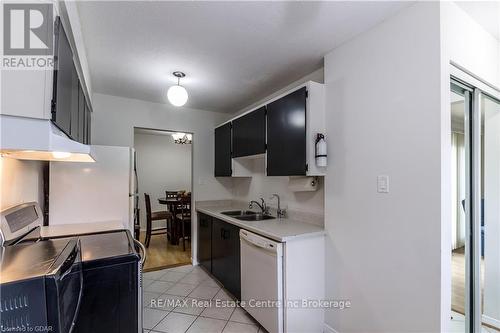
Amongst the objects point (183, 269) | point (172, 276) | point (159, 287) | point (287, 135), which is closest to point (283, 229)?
point (287, 135)

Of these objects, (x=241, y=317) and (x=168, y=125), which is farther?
(x=168, y=125)

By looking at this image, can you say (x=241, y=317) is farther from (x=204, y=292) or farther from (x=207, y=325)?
(x=204, y=292)

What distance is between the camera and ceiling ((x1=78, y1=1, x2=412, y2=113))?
1546 millimetres

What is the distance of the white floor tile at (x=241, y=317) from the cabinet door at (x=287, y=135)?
140 cm

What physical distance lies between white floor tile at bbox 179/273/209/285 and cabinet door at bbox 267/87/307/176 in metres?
1.77

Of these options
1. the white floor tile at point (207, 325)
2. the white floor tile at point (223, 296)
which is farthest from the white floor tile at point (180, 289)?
the white floor tile at point (207, 325)

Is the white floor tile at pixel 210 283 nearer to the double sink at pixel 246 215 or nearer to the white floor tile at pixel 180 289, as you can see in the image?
the white floor tile at pixel 180 289

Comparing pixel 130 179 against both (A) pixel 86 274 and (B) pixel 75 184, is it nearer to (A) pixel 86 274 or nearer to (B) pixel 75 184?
(B) pixel 75 184

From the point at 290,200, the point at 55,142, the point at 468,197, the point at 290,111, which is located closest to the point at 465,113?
the point at 468,197

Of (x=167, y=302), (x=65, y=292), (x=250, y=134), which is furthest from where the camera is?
(x=250, y=134)

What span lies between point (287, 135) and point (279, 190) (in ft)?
3.12

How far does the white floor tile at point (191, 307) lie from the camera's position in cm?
245

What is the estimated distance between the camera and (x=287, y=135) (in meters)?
2.28

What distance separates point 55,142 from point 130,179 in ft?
6.29
